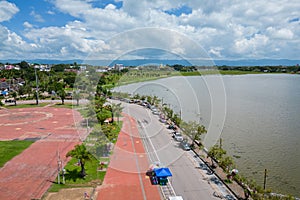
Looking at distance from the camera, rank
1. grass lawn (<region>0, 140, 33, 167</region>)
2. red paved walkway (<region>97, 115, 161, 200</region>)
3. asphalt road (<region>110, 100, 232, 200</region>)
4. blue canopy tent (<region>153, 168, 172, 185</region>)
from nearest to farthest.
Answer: red paved walkway (<region>97, 115, 161, 200</region>)
asphalt road (<region>110, 100, 232, 200</region>)
blue canopy tent (<region>153, 168, 172, 185</region>)
grass lawn (<region>0, 140, 33, 167</region>)

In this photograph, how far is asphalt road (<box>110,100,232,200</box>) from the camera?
30.9 feet

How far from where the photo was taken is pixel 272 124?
2034 centimetres

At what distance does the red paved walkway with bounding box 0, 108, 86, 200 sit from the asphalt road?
198 inches

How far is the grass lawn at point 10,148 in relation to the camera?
1277cm

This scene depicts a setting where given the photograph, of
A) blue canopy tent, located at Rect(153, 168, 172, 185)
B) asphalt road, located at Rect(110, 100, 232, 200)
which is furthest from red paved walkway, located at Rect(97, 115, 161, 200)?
asphalt road, located at Rect(110, 100, 232, 200)

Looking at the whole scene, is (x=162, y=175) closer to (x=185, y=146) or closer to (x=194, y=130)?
(x=185, y=146)

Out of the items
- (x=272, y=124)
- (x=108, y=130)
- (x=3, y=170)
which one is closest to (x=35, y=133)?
(x=3, y=170)

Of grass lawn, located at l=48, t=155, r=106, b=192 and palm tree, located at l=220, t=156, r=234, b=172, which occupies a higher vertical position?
palm tree, located at l=220, t=156, r=234, b=172

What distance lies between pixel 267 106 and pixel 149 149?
69.6 ft

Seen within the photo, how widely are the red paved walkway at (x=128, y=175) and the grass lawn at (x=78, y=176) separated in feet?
1.54

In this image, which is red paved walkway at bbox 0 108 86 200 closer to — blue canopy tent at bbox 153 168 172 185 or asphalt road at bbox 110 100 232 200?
blue canopy tent at bbox 153 168 172 185

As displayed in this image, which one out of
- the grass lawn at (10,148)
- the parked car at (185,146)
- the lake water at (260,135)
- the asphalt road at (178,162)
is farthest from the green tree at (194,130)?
the grass lawn at (10,148)

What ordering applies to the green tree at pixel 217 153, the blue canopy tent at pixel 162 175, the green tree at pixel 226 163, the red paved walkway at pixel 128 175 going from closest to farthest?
the red paved walkway at pixel 128 175, the blue canopy tent at pixel 162 175, the green tree at pixel 226 163, the green tree at pixel 217 153

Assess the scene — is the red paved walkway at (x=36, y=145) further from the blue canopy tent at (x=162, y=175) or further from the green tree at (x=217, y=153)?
the green tree at (x=217, y=153)
